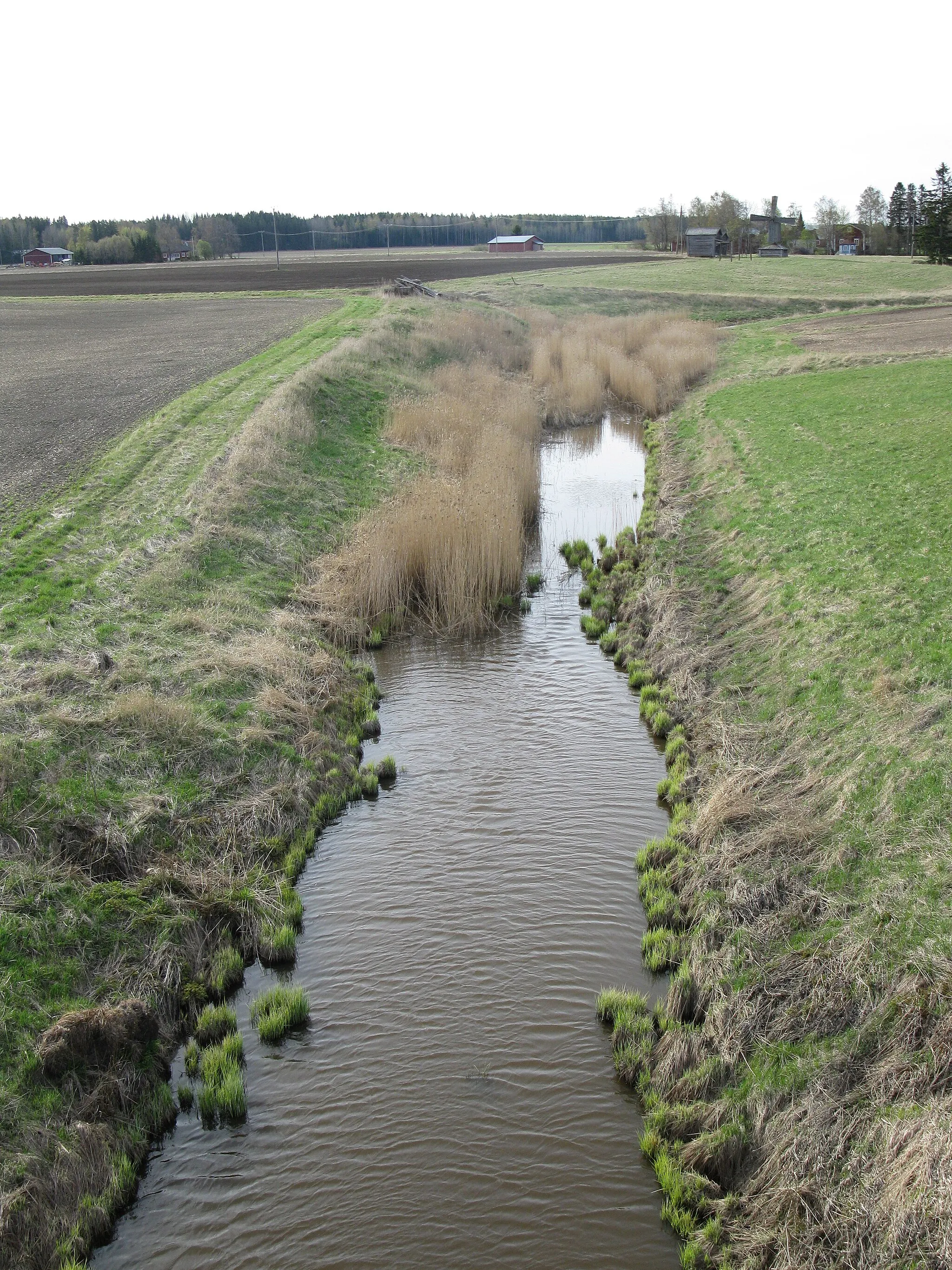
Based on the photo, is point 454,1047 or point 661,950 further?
point 661,950

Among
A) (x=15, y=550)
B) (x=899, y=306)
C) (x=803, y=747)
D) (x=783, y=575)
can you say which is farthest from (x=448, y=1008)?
(x=899, y=306)

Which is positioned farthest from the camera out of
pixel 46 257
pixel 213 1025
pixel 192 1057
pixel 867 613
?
pixel 46 257

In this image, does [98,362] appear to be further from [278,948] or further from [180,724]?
[278,948]

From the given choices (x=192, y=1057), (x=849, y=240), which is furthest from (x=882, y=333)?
A: (x=849, y=240)

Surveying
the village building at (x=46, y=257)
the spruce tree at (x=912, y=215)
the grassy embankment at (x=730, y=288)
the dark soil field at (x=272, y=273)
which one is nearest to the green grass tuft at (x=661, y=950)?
the grassy embankment at (x=730, y=288)

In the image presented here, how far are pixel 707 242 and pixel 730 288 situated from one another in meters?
36.9

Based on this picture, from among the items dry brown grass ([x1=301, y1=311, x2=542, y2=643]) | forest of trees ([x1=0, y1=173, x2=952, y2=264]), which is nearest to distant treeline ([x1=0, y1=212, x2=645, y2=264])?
forest of trees ([x1=0, y1=173, x2=952, y2=264])

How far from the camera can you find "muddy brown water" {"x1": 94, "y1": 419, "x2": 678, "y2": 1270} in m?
5.60

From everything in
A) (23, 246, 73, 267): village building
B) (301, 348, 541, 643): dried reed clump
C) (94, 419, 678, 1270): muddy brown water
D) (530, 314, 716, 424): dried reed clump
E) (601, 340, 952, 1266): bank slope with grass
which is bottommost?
(94, 419, 678, 1270): muddy brown water

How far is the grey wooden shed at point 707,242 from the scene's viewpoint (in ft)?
293

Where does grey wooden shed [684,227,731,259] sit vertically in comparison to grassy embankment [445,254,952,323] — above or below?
above

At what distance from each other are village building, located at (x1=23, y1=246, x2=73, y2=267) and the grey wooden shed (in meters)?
70.4

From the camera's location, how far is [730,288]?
56719 mm

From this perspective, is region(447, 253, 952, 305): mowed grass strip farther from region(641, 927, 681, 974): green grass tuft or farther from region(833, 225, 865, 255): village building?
region(641, 927, 681, 974): green grass tuft
